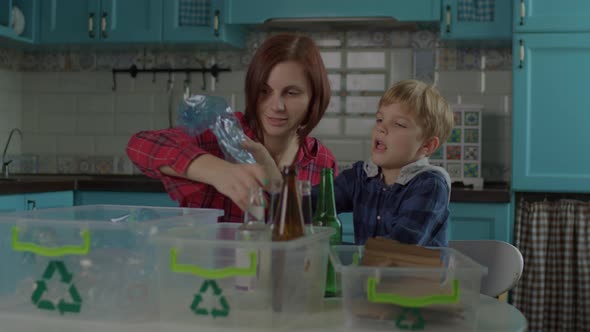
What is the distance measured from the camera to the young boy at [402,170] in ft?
5.05

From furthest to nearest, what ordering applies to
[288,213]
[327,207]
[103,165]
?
1. [103,165]
2. [327,207]
3. [288,213]

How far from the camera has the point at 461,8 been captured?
11.3ft

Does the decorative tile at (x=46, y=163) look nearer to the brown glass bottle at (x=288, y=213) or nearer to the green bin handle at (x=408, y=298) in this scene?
the brown glass bottle at (x=288, y=213)

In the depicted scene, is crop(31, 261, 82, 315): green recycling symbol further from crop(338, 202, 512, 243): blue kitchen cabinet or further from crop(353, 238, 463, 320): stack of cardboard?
crop(338, 202, 512, 243): blue kitchen cabinet

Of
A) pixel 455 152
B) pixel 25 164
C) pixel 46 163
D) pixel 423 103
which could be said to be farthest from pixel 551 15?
pixel 25 164

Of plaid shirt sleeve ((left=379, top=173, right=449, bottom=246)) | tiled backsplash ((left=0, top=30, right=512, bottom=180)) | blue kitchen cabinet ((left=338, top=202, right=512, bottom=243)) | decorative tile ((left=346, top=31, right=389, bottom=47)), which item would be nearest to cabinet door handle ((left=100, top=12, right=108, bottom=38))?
tiled backsplash ((left=0, top=30, right=512, bottom=180))

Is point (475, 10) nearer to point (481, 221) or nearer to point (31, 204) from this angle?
point (481, 221)

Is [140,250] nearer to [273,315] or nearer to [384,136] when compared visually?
[273,315]

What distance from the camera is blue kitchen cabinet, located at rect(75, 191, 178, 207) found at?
3412 mm

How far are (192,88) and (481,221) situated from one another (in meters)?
1.75

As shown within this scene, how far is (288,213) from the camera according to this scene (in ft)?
3.65

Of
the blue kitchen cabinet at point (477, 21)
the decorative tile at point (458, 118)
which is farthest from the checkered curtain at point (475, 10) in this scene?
the decorative tile at point (458, 118)

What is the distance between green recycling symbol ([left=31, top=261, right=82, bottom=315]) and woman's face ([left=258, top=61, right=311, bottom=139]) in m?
0.82

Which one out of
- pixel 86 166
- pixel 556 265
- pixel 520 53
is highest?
pixel 520 53
